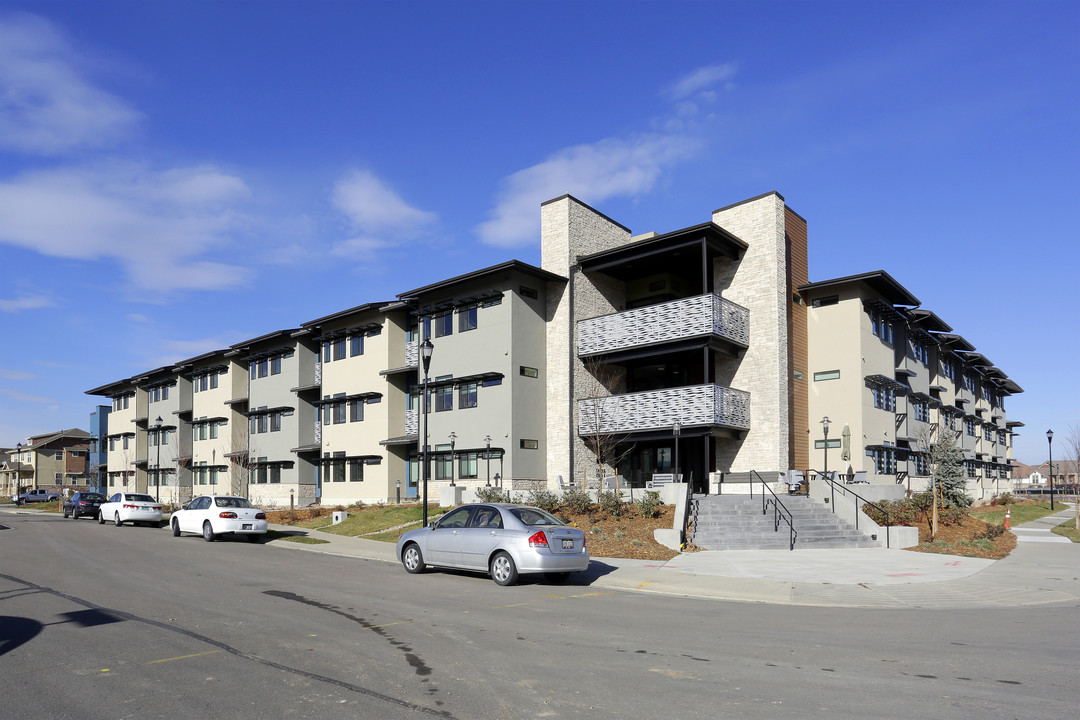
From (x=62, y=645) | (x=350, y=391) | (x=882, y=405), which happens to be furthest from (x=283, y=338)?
(x=62, y=645)

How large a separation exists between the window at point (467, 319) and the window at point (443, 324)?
601 millimetres

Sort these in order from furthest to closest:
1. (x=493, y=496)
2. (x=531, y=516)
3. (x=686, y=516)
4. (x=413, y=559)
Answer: (x=493, y=496) < (x=686, y=516) < (x=413, y=559) < (x=531, y=516)

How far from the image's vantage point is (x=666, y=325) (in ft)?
104

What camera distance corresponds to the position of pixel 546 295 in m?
35.1

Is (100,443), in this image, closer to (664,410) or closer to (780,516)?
(664,410)

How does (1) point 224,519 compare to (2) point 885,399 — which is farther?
(2) point 885,399

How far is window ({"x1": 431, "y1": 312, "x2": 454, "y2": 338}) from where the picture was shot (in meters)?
36.9

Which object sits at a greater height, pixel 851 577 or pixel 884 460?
pixel 884 460

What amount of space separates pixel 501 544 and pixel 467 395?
20.3 m

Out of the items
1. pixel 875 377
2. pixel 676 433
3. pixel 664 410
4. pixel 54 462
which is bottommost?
pixel 54 462

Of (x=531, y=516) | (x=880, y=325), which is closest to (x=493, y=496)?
(x=531, y=516)

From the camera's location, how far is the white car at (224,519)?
2653 centimetres

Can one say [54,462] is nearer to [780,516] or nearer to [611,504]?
[611,504]

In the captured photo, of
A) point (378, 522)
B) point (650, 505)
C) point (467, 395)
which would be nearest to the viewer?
point (650, 505)
